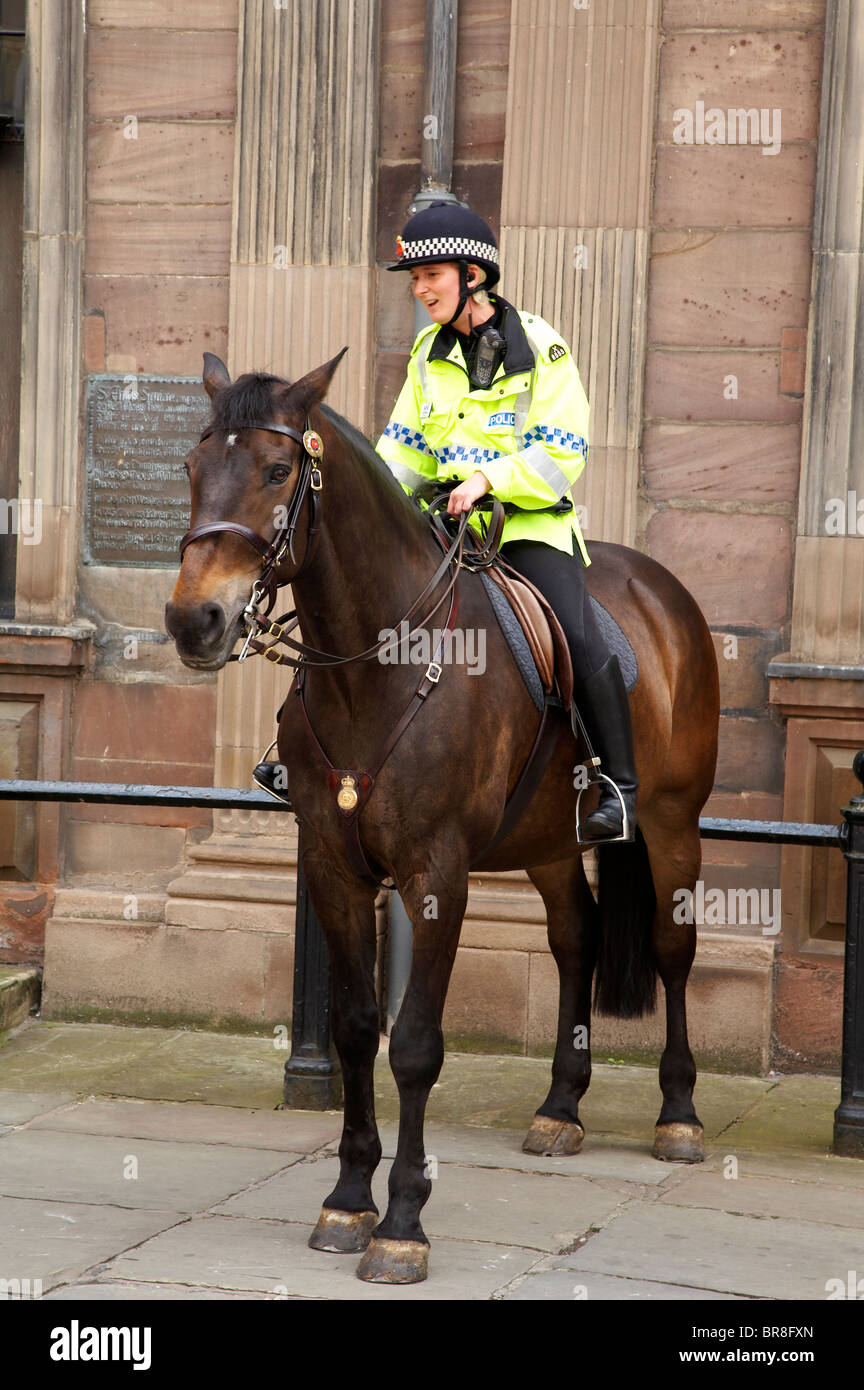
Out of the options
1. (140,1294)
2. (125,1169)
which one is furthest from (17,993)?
(140,1294)

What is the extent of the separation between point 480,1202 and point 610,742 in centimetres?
149

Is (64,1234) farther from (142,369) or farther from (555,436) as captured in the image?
(142,369)

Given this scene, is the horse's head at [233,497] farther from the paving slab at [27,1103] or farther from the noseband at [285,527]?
the paving slab at [27,1103]

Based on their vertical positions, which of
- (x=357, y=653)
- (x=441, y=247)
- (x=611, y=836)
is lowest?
(x=611, y=836)

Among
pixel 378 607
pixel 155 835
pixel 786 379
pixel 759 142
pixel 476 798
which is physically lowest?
pixel 155 835

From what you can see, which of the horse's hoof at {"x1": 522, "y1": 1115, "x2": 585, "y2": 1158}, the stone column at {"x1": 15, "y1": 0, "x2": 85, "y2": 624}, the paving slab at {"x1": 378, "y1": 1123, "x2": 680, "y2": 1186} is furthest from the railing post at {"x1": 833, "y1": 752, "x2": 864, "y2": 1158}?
the stone column at {"x1": 15, "y1": 0, "x2": 85, "y2": 624}

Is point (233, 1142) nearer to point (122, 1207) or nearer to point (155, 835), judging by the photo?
point (122, 1207)

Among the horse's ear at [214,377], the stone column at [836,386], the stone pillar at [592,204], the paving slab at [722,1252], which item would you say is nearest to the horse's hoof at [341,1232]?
the paving slab at [722,1252]

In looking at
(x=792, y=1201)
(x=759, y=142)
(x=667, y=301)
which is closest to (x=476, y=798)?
(x=792, y=1201)

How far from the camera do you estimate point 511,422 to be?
4.89 m

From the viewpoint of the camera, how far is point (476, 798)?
15.0 ft
